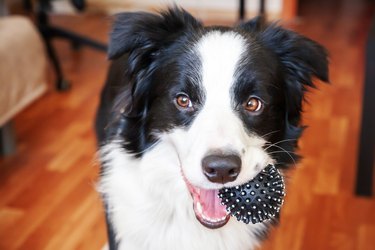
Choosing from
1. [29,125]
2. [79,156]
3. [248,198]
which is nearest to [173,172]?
[248,198]

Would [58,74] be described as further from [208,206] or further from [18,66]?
[208,206]

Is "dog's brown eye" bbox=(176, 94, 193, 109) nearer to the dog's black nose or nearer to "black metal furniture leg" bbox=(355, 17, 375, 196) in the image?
the dog's black nose

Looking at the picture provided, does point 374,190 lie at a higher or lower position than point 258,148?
lower

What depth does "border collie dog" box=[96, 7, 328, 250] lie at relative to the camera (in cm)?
122

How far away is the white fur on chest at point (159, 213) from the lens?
141cm

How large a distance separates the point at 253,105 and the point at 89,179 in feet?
3.94

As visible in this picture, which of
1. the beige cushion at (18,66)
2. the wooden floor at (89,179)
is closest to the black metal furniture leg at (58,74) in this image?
the wooden floor at (89,179)

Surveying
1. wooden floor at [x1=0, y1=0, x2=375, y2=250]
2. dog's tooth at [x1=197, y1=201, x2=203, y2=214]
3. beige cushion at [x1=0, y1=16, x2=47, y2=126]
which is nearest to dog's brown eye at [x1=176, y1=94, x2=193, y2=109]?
dog's tooth at [x1=197, y1=201, x2=203, y2=214]

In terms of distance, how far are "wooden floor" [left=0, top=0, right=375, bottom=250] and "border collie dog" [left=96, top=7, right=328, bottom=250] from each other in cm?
28

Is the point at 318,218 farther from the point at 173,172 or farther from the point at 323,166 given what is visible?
the point at 173,172

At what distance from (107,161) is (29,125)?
132 cm

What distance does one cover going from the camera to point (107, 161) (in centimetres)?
155

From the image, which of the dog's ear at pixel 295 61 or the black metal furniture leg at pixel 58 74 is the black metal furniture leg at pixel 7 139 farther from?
the dog's ear at pixel 295 61

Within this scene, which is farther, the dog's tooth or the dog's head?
the dog's tooth
